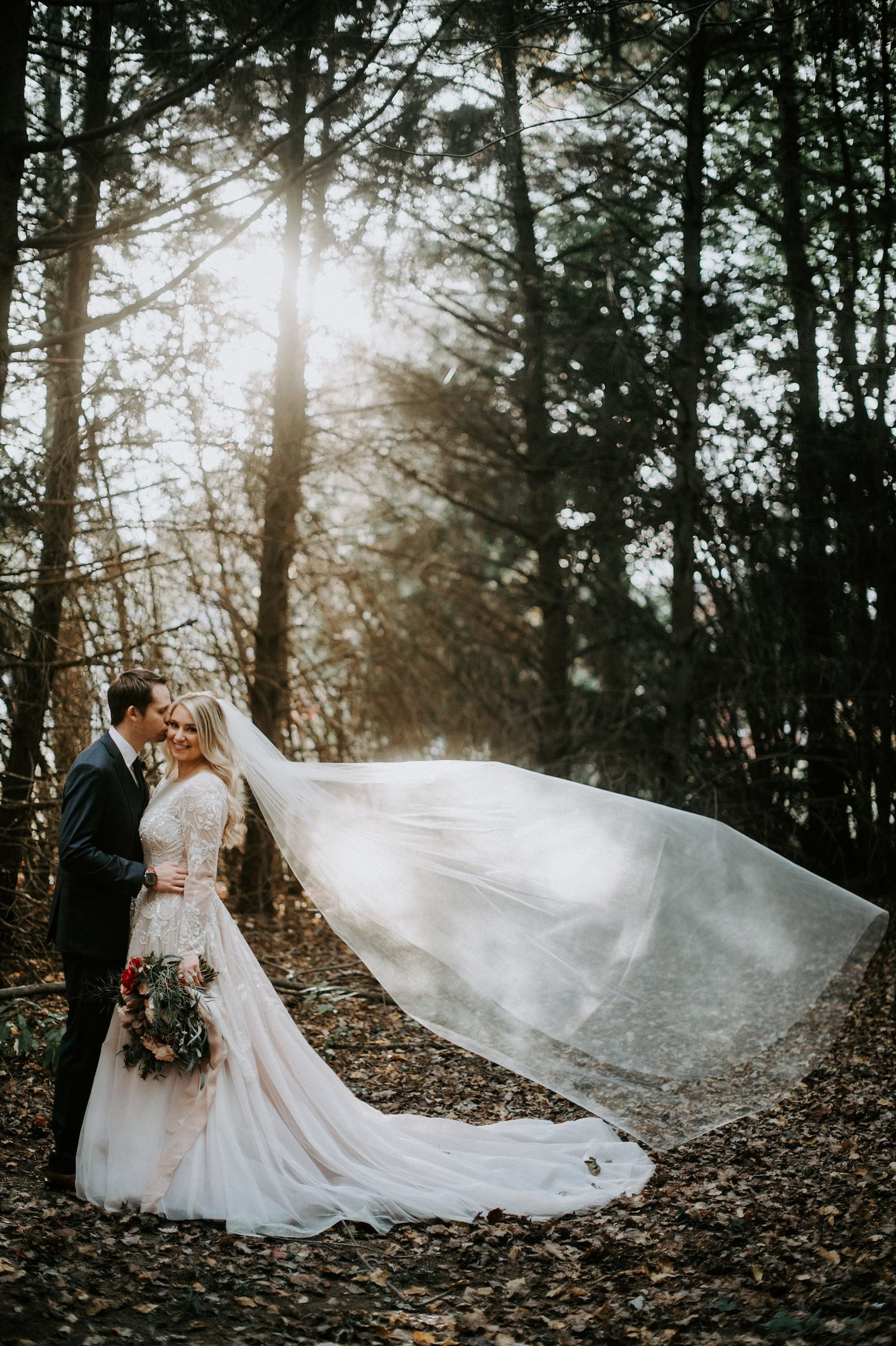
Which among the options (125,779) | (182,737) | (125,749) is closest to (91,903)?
(125,779)

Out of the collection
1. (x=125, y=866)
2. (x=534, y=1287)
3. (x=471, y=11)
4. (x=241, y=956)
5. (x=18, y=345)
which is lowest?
(x=534, y=1287)

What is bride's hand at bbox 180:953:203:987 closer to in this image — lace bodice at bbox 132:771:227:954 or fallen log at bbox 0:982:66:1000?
lace bodice at bbox 132:771:227:954

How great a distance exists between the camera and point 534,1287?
352 centimetres

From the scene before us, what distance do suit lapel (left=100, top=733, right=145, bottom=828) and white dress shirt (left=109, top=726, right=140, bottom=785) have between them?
Answer: 1 cm

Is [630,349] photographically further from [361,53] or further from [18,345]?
[18,345]

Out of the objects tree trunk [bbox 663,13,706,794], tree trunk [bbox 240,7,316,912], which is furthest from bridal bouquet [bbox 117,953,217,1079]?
tree trunk [bbox 663,13,706,794]

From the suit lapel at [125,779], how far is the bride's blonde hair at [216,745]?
157mm

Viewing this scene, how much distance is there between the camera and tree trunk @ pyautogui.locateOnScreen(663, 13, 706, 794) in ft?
30.4

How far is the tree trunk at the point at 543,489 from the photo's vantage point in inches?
421

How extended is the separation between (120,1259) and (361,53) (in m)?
6.21

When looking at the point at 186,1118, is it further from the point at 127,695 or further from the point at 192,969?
the point at 127,695

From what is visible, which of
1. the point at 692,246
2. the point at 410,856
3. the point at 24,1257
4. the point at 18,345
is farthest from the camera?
the point at 692,246

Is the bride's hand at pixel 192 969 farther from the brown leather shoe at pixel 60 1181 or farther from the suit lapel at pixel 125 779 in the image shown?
the brown leather shoe at pixel 60 1181

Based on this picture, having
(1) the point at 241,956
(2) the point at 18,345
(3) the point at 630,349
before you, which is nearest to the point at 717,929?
(1) the point at 241,956
